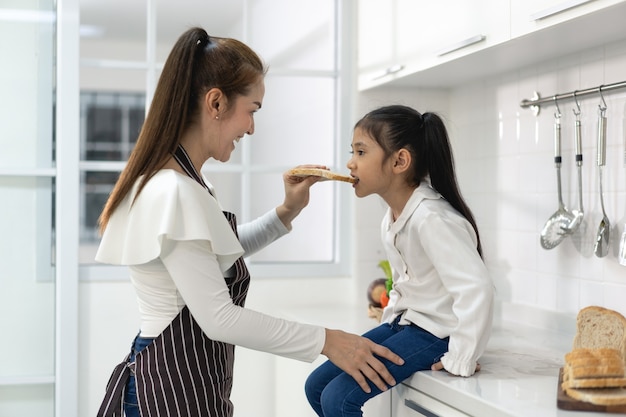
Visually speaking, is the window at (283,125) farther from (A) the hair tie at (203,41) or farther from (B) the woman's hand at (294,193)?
(A) the hair tie at (203,41)

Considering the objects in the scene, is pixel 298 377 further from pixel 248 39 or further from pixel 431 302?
pixel 248 39

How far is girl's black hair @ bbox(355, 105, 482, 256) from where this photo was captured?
1770 millimetres

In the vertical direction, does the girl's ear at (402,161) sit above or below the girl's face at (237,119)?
below

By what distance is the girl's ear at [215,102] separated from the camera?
1.48m

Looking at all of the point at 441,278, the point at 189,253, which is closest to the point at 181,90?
the point at 189,253

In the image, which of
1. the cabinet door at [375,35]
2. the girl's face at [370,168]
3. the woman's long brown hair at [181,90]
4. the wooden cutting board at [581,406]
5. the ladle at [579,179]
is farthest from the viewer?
the cabinet door at [375,35]

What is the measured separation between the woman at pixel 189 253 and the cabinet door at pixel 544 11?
2.12ft

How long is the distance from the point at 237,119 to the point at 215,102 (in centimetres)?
6

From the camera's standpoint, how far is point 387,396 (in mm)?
1872

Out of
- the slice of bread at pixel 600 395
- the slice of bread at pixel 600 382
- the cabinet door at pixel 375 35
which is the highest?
the cabinet door at pixel 375 35

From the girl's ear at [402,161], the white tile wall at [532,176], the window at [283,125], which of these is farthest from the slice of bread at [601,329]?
the window at [283,125]

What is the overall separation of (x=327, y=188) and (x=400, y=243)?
1.33m

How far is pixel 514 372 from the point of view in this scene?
5.45ft

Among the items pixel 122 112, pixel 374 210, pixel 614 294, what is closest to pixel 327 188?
pixel 374 210
